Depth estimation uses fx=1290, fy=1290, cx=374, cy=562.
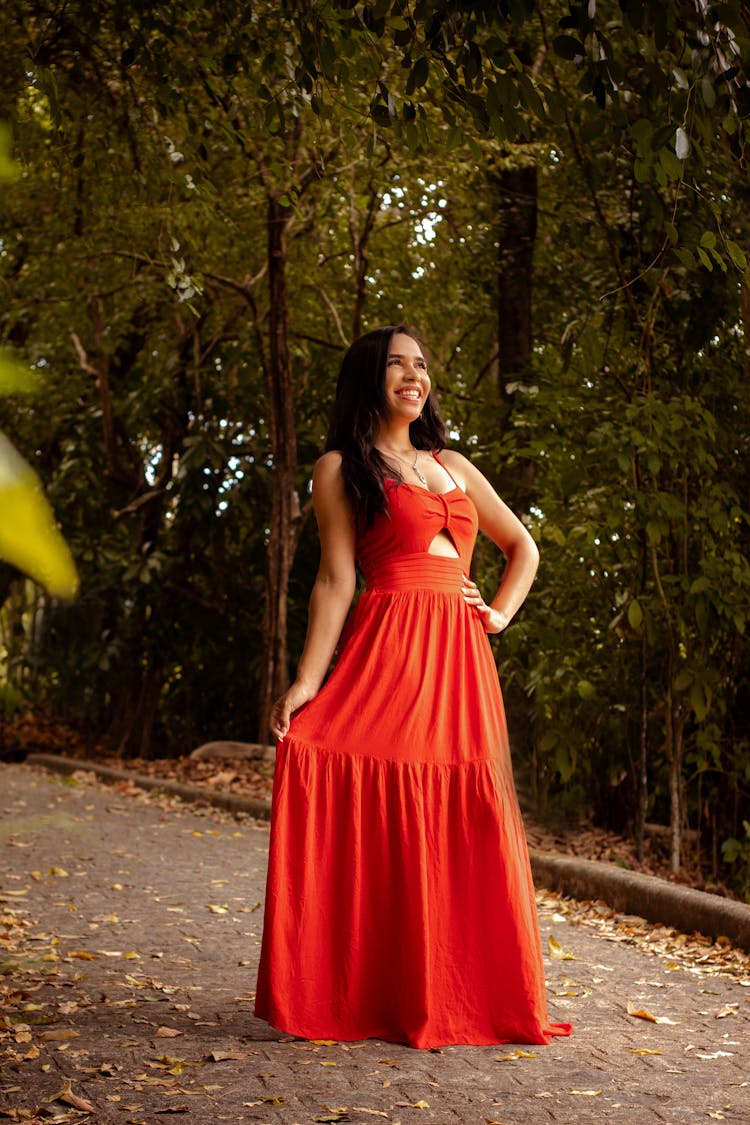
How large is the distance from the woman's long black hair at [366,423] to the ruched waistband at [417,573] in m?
0.16

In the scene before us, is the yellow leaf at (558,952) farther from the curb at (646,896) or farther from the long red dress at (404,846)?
the long red dress at (404,846)

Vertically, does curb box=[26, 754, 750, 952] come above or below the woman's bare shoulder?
below

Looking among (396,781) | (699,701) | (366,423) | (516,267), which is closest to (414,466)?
(366,423)

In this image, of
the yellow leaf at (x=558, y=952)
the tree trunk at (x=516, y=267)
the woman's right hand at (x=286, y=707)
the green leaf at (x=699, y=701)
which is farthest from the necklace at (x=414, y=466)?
the tree trunk at (x=516, y=267)

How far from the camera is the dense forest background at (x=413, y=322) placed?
13.9ft

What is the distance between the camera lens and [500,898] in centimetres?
383

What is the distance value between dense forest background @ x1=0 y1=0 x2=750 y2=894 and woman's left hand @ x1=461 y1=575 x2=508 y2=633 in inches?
47.3

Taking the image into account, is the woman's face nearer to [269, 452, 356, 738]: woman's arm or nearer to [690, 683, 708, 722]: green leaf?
[269, 452, 356, 738]: woman's arm

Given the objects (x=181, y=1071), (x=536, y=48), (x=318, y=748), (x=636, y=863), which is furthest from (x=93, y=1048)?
(x=536, y=48)

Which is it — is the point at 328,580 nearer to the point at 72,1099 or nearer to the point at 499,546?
the point at 499,546

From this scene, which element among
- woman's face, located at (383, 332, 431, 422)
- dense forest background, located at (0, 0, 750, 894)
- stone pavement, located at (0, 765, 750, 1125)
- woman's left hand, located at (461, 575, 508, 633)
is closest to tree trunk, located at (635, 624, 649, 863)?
dense forest background, located at (0, 0, 750, 894)

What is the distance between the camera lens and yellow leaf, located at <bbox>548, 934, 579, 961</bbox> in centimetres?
526

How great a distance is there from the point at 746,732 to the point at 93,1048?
4.66m

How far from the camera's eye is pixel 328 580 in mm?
4062
